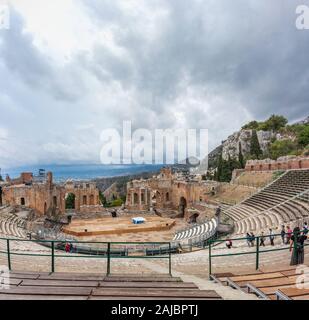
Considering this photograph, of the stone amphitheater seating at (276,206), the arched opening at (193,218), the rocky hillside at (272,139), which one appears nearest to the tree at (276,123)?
the rocky hillside at (272,139)

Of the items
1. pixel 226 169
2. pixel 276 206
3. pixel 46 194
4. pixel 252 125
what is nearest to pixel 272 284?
pixel 276 206

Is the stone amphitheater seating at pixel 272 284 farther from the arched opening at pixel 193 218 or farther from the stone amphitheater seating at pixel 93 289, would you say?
the arched opening at pixel 193 218

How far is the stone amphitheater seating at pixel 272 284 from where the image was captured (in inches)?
183

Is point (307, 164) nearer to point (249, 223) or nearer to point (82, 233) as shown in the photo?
point (249, 223)

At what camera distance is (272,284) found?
5430 mm

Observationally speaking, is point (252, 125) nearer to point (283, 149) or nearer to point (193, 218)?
point (283, 149)

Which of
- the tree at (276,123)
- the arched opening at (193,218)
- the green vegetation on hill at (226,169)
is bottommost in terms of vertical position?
the arched opening at (193,218)

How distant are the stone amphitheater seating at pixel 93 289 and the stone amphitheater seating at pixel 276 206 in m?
13.5

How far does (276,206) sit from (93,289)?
20828 mm

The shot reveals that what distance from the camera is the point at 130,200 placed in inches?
1955

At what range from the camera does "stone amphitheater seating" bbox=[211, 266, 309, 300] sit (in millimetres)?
4656

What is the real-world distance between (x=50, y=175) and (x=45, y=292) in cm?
4392
